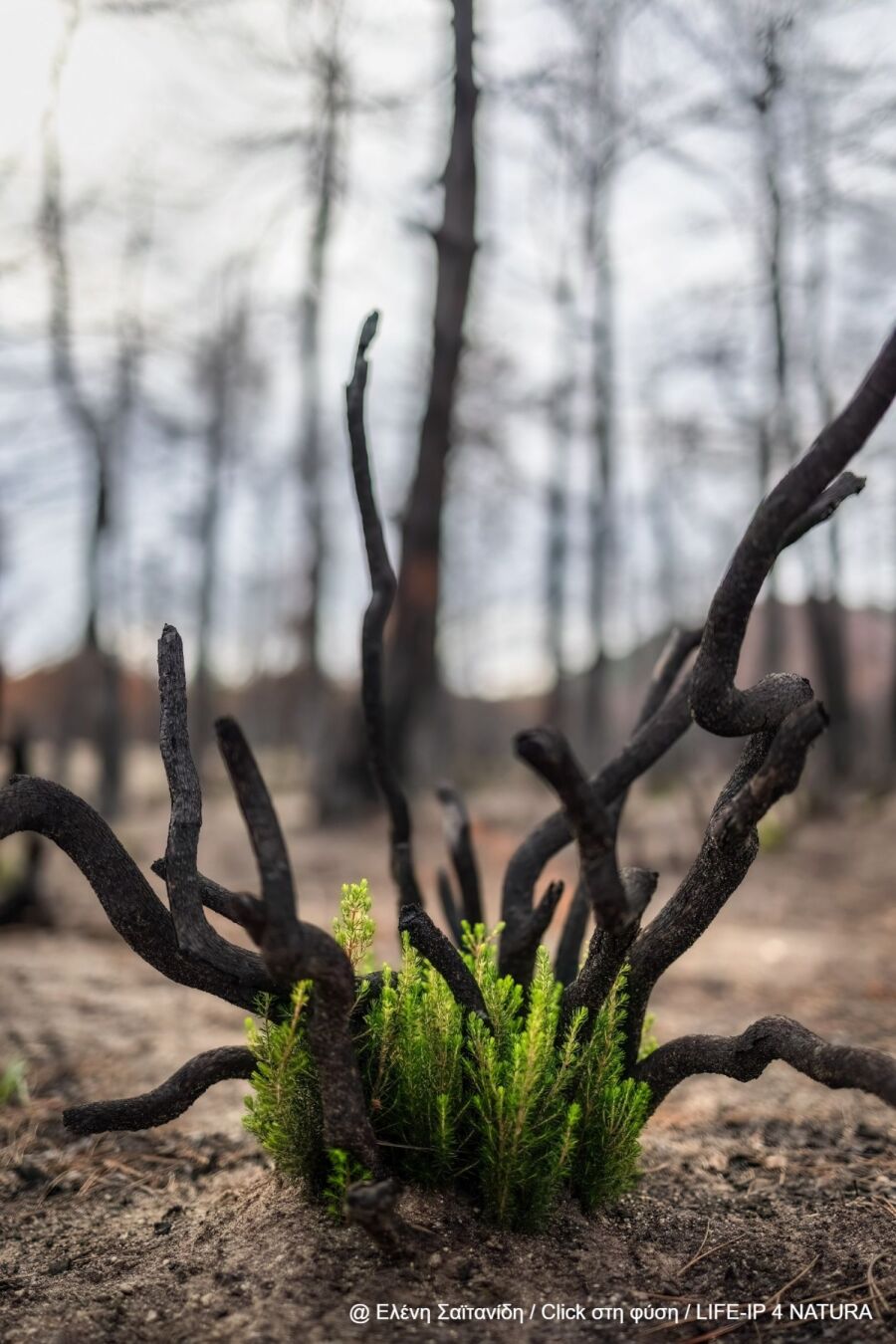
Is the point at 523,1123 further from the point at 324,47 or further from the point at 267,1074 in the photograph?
the point at 324,47

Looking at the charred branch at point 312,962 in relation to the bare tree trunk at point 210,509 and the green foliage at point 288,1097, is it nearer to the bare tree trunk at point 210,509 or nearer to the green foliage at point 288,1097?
the green foliage at point 288,1097

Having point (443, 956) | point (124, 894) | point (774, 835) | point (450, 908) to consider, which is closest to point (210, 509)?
point (774, 835)

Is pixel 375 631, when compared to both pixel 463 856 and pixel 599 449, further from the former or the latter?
pixel 599 449

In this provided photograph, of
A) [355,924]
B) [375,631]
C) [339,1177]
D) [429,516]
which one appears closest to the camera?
[339,1177]

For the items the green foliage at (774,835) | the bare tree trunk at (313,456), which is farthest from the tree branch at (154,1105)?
the bare tree trunk at (313,456)

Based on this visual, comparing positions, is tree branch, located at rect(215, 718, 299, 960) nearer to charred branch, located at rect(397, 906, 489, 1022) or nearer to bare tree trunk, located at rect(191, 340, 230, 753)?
charred branch, located at rect(397, 906, 489, 1022)

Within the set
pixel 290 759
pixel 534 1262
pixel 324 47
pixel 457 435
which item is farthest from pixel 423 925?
pixel 290 759

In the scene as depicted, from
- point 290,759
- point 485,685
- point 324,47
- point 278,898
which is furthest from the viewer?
point 485,685

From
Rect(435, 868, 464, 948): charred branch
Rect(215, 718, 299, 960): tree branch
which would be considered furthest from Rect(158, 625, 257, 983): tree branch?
Rect(435, 868, 464, 948): charred branch

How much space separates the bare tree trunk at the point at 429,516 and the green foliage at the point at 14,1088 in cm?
555

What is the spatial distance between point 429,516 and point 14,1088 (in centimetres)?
743

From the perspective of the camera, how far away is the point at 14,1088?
145 inches

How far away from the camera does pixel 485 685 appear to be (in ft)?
127

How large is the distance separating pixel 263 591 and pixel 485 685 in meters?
9.63
